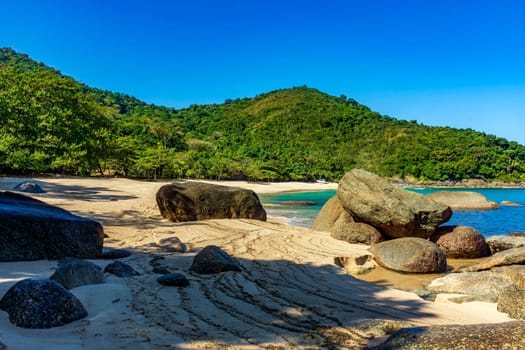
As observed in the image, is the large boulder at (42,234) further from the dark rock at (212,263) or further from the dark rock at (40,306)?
the dark rock at (40,306)

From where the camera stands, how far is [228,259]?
6910 mm

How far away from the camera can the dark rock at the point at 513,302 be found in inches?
217

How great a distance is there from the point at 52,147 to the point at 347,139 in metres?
100

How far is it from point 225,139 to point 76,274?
98010 mm

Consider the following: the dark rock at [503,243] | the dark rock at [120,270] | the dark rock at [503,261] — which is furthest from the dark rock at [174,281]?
the dark rock at [503,243]

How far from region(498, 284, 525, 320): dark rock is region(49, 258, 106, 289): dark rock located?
6237 mm

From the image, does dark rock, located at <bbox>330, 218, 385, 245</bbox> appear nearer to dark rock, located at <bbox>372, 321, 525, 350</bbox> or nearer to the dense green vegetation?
dark rock, located at <bbox>372, 321, 525, 350</bbox>

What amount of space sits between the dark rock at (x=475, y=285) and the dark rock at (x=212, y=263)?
4.22 metres

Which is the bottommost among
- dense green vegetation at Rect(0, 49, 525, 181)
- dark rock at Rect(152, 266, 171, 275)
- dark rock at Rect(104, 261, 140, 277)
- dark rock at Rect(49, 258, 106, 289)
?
dark rock at Rect(152, 266, 171, 275)

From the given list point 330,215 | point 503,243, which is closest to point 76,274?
point 330,215

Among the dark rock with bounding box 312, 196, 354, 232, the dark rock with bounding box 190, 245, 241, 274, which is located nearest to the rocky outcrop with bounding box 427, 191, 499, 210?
the dark rock with bounding box 312, 196, 354, 232

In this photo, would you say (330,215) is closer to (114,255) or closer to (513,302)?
(513,302)

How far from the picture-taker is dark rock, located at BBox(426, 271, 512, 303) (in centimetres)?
666

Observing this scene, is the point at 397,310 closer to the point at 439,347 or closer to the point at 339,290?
the point at 339,290
